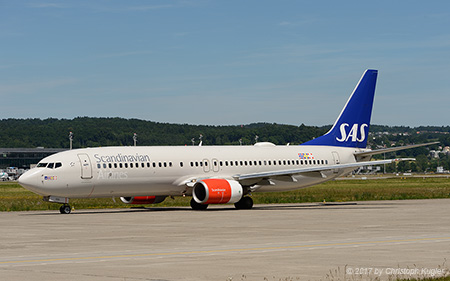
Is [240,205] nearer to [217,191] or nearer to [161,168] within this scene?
[217,191]

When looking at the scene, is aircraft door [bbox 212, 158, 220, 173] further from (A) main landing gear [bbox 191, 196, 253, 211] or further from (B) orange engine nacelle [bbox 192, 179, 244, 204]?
(A) main landing gear [bbox 191, 196, 253, 211]

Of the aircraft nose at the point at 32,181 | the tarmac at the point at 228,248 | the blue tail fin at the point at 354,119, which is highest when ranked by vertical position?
the blue tail fin at the point at 354,119

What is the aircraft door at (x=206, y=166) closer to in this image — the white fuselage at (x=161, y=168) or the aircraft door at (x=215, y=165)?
the white fuselage at (x=161, y=168)

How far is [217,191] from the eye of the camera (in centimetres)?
4481

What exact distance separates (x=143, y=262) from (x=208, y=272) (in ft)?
8.73

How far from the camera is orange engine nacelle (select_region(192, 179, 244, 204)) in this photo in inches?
1756

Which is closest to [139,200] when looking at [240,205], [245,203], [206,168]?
[206,168]

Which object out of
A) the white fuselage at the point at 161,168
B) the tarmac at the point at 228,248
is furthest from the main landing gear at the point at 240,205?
the tarmac at the point at 228,248

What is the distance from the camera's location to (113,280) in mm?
16219

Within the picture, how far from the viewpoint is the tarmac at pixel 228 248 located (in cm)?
1736

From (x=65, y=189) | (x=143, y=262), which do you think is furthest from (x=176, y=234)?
(x=65, y=189)

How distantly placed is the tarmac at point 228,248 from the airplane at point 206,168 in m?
5.72

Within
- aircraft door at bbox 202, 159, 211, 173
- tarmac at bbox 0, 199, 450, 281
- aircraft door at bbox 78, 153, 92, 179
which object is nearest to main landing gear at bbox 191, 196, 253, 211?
aircraft door at bbox 202, 159, 211, 173

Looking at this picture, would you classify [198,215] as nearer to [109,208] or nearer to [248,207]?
[248,207]
